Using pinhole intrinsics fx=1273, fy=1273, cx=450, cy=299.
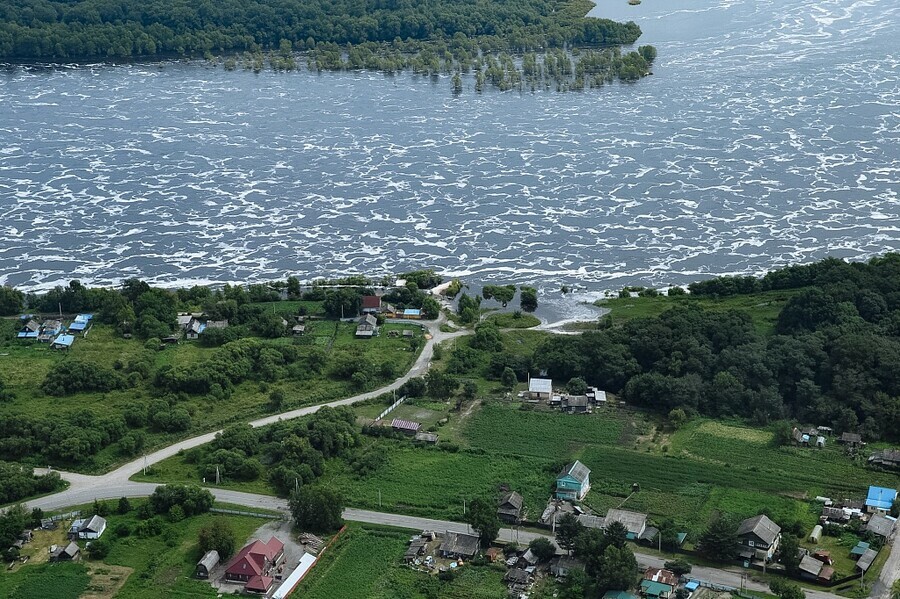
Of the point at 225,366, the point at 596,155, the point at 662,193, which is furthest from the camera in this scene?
the point at 596,155

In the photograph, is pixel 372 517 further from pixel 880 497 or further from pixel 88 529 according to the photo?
pixel 880 497

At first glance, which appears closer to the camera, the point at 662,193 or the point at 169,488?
the point at 169,488

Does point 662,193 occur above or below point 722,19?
below


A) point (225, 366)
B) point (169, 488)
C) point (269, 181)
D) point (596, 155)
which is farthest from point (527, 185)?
point (169, 488)

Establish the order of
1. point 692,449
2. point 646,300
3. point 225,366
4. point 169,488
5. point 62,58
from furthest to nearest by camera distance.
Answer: point 62,58 → point 646,300 → point 225,366 → point 692,449 → point 169,488

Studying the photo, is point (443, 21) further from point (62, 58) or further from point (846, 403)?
point (846, 403)

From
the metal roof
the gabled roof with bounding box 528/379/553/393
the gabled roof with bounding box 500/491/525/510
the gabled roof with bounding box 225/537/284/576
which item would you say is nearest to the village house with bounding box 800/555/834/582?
the metal roof

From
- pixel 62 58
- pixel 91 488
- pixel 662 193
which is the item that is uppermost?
pixel 62 58
